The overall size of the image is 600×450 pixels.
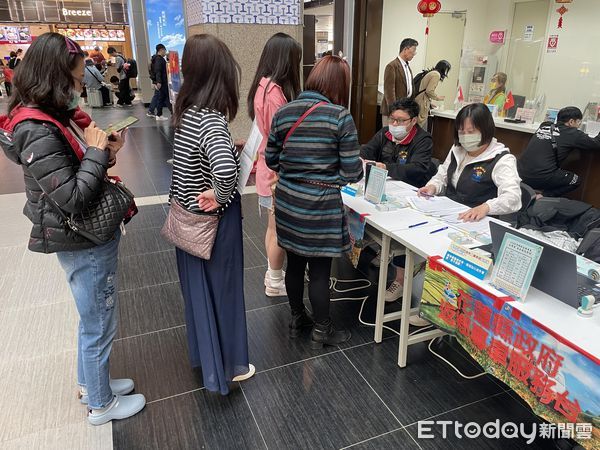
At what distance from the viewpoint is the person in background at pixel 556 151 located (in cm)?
367

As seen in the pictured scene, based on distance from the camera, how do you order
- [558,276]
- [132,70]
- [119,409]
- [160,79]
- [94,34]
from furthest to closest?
[94,34] < [132,70] < [160,79] < [119,409] < [558,276]

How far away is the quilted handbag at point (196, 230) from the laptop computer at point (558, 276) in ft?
3.30

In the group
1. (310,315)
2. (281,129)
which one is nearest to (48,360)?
(310,315)

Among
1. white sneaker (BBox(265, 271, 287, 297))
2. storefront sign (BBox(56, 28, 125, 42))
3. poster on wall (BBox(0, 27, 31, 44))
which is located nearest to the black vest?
white sneaker (BBox(265, 271, 287, 297))

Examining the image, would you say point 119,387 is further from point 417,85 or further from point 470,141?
point 417,85

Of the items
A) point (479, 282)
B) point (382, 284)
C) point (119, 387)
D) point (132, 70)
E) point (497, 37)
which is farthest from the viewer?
point (132, 70)

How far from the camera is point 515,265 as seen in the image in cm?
143

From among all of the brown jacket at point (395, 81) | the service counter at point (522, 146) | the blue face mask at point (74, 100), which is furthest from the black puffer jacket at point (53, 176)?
the brown jacket at point (395, 81)

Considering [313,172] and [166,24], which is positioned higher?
[166,24]

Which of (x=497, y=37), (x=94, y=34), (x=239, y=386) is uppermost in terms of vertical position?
(x=94, y=34)

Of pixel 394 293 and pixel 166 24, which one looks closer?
pixel 394 293

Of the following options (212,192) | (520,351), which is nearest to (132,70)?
(212,192)

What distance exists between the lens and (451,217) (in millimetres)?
2135

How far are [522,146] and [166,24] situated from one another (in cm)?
691
